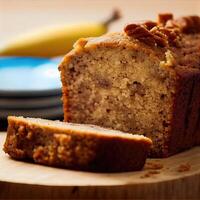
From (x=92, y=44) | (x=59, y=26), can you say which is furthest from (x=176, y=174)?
(x=59, y=26)

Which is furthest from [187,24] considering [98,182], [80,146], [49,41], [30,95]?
[49,41]

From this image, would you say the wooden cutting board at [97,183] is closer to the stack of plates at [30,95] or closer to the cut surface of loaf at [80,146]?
the cut surface of loaf at [80,146]

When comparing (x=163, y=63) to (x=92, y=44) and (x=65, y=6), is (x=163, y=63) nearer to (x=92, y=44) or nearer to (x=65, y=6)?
(x=92, y=44)

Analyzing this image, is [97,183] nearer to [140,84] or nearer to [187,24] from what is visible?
[140,84]

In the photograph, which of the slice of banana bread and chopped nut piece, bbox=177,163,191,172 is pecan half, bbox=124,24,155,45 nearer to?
the slice of banana bread

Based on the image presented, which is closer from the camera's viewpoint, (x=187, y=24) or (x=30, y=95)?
(x=187, y=24)

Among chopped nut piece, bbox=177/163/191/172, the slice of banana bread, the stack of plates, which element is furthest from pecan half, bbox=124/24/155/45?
the stack of plates
